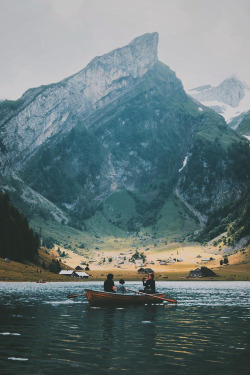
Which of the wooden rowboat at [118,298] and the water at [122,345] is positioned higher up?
the wooden rowboat at [118,298]

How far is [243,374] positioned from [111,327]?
20.0 metres

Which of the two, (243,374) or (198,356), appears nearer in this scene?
(243,374)

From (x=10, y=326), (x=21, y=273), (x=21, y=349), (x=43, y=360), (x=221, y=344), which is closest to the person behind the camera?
(x=43, y=360)

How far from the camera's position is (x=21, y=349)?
88.3 feet

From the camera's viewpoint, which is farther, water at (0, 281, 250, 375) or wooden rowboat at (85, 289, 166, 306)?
wooden rowboat at (85, 289, 166, 306)

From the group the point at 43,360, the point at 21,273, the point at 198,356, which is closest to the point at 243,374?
the point at 198,356

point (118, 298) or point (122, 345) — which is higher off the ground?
point (118, 298)

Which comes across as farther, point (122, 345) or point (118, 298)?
point (118, 298)

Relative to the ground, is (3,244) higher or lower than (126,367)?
higher

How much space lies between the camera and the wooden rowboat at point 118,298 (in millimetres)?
57531

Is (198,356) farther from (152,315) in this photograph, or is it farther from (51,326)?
(152,315)

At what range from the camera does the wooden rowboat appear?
5753 centimetres

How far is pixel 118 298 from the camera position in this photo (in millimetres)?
59219

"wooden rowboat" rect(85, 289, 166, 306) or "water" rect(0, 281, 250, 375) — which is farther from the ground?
"wooden rowboat" rect(85, 289, 166, 306)
